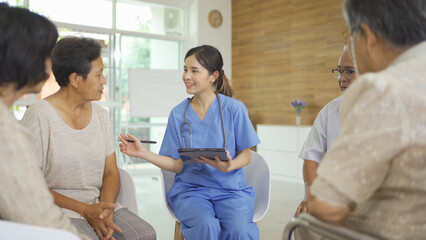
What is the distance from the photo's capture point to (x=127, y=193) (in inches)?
77.6

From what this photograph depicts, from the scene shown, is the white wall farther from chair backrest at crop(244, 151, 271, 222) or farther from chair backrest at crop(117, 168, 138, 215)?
chair backrest at crop(117, 168, 138, 215)

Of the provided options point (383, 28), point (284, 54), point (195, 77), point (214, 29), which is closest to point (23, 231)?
point (383, 28)

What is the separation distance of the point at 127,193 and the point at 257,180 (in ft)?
2.58

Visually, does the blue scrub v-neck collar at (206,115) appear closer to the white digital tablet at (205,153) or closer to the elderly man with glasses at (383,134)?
the white digital tablet at (205,153)

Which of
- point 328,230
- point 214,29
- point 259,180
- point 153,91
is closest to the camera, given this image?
point 328,230

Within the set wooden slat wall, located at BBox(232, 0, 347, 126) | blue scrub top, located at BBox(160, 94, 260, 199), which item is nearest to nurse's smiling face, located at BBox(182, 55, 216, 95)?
blue scrub top, located at BBox(160, 94, 260, 199)

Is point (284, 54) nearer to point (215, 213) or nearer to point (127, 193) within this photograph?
point (215, 213)

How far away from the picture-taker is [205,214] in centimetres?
196

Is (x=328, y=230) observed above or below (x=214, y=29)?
below

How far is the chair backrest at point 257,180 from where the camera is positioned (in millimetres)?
2232

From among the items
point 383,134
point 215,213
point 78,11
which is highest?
point 78,11

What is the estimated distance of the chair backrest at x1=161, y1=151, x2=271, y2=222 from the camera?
2232mm

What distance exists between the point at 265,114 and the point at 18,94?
20.7ft

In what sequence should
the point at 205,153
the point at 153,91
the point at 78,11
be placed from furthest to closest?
the point at 78,11 → the point at 153,91 → the point at 205,153
